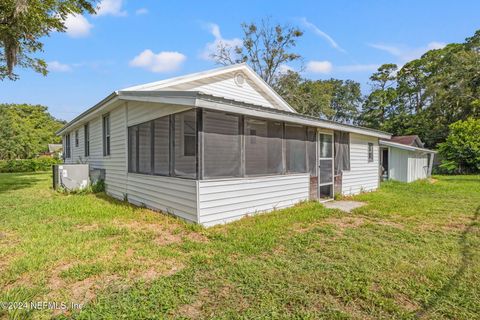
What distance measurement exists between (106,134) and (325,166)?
7285 millimetres

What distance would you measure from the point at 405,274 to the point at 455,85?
1092 inches

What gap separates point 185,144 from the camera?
202 inches

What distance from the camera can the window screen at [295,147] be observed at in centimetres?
664

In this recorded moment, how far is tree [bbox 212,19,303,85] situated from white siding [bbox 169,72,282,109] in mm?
13580

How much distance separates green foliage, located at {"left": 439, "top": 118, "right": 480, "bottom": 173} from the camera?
1784 centimetres

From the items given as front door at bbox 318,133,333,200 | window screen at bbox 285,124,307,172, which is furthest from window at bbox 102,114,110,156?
front door at bbox 318,133,333,200

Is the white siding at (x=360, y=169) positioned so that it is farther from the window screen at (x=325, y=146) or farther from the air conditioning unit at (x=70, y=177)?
the air conditioning unit at (x=70, y=177)

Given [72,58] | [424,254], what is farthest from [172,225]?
[72,58]

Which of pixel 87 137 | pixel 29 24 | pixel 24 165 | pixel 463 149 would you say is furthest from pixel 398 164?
pixel 24 165

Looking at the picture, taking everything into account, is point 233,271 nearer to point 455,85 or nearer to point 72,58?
point 72,58

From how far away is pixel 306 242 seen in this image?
409cm

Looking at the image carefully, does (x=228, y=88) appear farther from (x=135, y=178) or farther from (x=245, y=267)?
(x=245, y=267)

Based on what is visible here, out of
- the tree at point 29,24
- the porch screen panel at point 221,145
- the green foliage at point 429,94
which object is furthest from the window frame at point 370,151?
the green foliage at point 429,94

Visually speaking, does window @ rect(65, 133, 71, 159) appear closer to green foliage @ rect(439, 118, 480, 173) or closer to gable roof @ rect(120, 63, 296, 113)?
gable roof @ rect(120, 63, 296, 113)
